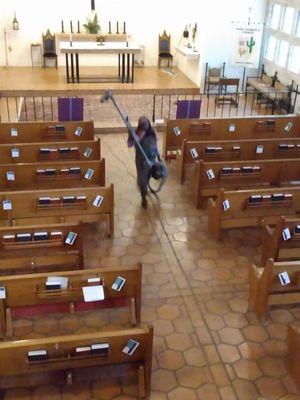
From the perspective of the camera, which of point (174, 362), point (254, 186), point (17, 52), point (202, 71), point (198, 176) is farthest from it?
point (17, 52)

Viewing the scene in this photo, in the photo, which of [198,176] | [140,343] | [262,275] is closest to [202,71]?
[198,176]

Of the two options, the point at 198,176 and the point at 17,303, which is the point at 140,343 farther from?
the point at 198,176

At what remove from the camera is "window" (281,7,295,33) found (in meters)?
10.7

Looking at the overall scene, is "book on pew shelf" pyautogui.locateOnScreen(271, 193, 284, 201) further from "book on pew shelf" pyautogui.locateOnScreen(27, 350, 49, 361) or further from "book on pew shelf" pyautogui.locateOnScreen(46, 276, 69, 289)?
"book on pew shelf" pyautogui.locateOnScreen(27, 350, 49, 361)

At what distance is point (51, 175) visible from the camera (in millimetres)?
5816

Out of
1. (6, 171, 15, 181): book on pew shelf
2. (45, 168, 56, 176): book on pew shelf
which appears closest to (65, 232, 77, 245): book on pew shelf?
(45, 168, 56, 176): book on pew shelf

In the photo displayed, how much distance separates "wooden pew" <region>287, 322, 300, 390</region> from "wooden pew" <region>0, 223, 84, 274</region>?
203 cm

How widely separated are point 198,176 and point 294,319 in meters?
2.27

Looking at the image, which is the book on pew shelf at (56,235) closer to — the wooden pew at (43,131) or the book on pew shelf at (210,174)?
the book on pew shelf at (210,174)

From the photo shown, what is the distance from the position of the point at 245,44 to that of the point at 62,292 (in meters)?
8.92

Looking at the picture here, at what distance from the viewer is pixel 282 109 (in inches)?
430

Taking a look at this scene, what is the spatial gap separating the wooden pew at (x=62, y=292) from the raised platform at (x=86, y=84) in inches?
315

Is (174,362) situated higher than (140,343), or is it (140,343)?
(140,343)

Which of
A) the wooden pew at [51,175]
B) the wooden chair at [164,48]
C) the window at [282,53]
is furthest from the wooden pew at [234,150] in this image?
the wooden chair at [164,48]
